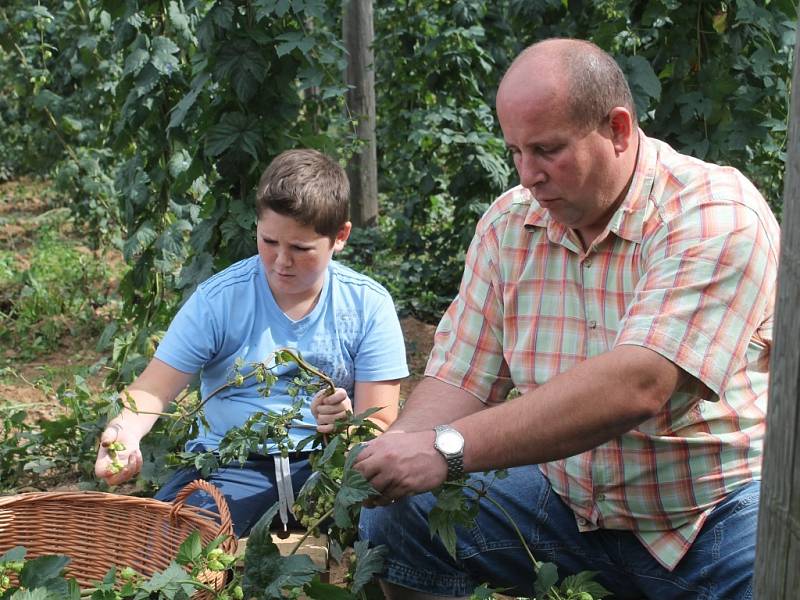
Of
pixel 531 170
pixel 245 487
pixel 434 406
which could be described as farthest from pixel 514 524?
pixel 245 487

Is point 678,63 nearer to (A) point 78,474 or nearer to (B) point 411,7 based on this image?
(A) point 78,474

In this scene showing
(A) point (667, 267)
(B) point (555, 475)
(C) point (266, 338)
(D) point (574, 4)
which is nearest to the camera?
(A) point (667, 267)

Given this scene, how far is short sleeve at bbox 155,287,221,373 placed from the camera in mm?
2818

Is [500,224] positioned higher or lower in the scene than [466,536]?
higher

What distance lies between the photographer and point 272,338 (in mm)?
2916

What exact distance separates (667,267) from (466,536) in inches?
31.1

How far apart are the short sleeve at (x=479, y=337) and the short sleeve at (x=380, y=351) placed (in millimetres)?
460

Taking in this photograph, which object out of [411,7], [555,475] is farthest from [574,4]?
[555,475]

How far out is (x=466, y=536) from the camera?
2.35 meters

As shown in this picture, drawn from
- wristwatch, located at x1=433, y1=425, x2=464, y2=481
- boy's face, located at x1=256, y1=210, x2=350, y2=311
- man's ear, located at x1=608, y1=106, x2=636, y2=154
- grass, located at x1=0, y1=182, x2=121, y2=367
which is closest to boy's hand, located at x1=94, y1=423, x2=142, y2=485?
boy's face, located at x1=256, y1=210, x2=350, y2=311

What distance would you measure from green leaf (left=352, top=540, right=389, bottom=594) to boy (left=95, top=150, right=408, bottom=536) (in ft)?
1.72

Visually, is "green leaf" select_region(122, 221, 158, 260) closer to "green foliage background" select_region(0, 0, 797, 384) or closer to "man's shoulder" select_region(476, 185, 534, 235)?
"green foliage background" select_region(0, 0, 797, 384)

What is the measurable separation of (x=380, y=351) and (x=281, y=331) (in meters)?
0.28

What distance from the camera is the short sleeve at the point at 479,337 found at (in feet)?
7.81
